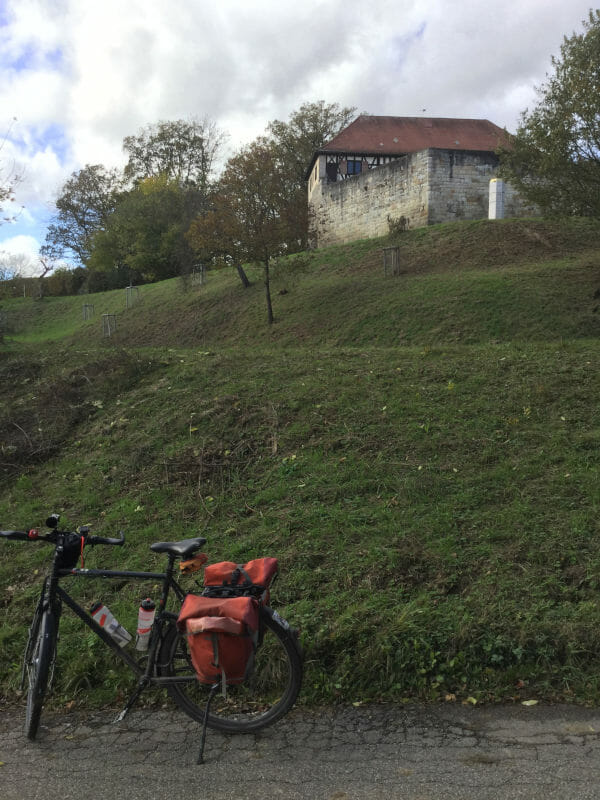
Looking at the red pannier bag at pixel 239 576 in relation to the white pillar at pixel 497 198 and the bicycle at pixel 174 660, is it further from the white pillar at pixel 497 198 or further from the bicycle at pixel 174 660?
the white pillar at pixel 497 198

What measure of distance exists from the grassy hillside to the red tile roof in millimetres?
35448

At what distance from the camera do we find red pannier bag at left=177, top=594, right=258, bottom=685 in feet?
8.78

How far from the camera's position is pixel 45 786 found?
2.62 metres

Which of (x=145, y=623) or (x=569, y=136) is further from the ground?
(x=569, y=136)

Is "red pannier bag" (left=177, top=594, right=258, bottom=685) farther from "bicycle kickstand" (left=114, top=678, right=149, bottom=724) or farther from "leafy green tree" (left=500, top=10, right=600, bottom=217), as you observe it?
"leafy green tree" (left=500, top=10, right=600, bottom=217)

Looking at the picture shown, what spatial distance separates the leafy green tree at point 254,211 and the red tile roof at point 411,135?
23554mm

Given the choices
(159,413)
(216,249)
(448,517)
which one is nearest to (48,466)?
(159,413)

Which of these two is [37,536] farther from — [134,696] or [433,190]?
[433,190]

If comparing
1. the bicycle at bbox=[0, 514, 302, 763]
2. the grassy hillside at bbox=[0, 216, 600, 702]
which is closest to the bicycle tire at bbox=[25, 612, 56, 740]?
the bicycle at bbox=[0, 514, 302, 763]

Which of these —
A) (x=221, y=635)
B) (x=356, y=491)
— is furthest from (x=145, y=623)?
(x=356, y=491)

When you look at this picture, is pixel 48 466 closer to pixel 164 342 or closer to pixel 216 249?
pixel 216 249

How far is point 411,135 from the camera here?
141 feet

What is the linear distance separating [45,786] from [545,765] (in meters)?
2.13

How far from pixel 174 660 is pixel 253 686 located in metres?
0.47
